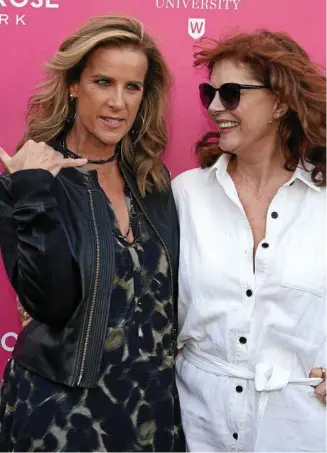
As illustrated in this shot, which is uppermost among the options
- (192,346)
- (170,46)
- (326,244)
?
(170,46)

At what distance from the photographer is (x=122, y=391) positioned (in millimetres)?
2363

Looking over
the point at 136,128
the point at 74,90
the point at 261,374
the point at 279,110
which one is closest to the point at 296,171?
the point at 279,110

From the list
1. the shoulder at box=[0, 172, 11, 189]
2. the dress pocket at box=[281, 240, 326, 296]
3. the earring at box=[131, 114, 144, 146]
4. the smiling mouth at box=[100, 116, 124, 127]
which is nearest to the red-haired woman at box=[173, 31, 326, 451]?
the dress pocket at box=[281, 240, 326, 296]

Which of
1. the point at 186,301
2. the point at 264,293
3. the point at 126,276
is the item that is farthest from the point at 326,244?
the point at 126,276

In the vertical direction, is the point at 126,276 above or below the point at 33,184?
below

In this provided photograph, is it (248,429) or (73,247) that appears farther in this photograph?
(248,429)

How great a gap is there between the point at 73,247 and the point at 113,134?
17.8 inches

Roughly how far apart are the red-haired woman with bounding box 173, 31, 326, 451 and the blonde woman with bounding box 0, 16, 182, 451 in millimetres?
118

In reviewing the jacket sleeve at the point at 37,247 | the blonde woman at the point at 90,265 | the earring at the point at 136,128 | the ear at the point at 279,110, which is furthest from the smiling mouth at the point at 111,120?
the ear at the point at 279,110

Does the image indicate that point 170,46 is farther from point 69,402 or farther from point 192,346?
point 69,402

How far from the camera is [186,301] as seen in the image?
263 cm

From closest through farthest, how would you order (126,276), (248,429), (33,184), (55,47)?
1. (33,184)
2. (126,276)
3. (248,429)
4. (55,47)

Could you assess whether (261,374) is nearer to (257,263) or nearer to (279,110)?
(257,263)

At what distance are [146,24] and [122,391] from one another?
4.85 ft
